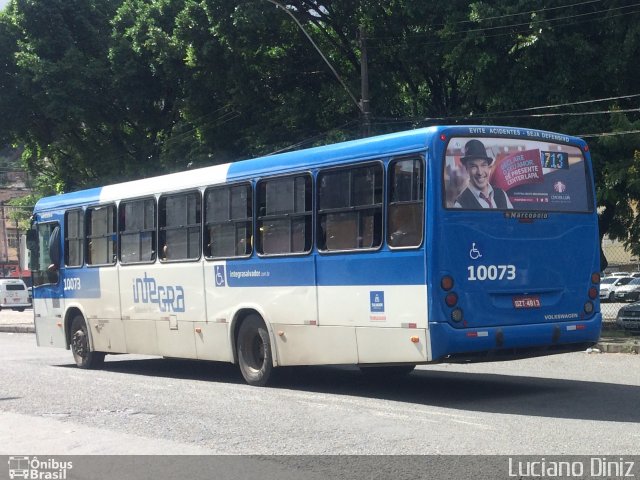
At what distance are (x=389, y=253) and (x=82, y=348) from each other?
8.48 metres

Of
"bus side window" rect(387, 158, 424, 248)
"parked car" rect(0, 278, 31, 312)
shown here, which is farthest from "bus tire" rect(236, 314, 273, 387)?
"parked car" rect(0, 278, 31, 312)

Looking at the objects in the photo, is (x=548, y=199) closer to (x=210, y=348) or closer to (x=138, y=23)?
(x=210, y=348)

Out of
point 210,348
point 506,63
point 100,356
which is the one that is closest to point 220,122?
point 506,63

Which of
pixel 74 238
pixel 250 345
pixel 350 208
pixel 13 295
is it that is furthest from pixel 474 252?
pixel 13 295

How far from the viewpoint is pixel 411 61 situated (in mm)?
25016

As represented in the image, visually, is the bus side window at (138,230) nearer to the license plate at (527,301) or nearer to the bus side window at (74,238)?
the bus side window at (74,238)

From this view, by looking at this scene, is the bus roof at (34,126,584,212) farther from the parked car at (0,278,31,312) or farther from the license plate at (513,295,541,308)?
the parked car at (0,278,31,312)

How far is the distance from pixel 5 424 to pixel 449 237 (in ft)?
17.5

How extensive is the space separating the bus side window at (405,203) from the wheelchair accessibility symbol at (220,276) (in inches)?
143

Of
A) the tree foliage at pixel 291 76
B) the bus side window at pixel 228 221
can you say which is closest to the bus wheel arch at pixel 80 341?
the bus side window at pixel 228 221

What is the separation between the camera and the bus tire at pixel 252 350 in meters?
13.2

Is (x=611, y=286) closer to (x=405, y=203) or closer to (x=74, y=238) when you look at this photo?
(x=74, y=238)

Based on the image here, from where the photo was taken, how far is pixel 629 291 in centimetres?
4375

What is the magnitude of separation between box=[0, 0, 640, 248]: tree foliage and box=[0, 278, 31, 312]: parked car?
1495 cm
